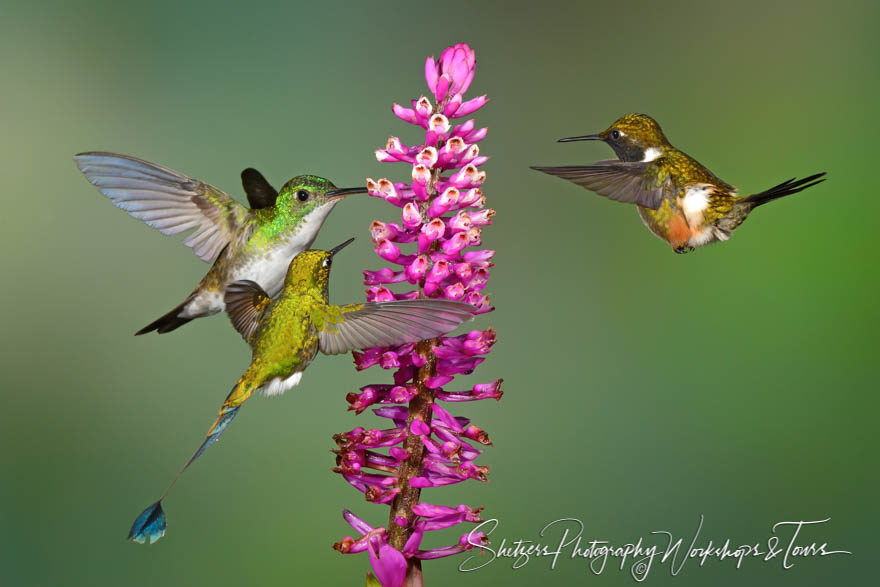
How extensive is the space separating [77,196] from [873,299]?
330 centimetres

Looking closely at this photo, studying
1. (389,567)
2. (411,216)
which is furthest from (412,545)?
(411,216)

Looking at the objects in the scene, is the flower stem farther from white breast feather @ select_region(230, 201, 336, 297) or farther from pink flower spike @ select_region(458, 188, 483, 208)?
white breast feather @ select_region(230, 201, 336, 297)

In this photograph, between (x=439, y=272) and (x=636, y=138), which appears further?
(x=636, y=138)

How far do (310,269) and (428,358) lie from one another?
386 mm

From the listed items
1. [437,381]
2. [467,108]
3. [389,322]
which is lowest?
[437,381]

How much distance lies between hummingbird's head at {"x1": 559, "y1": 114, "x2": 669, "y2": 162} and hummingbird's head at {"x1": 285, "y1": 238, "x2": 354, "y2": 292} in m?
0.76

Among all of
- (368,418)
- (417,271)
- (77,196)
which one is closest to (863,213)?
(368,418)

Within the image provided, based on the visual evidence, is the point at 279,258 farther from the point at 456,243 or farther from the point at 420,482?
the point at 420,482

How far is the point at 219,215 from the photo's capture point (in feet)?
7.18

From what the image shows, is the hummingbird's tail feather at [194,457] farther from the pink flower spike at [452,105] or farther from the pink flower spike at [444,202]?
the pink flower spike at [452,105]

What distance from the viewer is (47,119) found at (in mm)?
3688

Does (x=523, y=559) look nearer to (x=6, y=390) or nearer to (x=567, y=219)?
(x=567, y=219)

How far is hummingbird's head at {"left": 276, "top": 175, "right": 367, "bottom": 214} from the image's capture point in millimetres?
1919

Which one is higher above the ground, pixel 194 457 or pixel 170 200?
pixel 170 200
